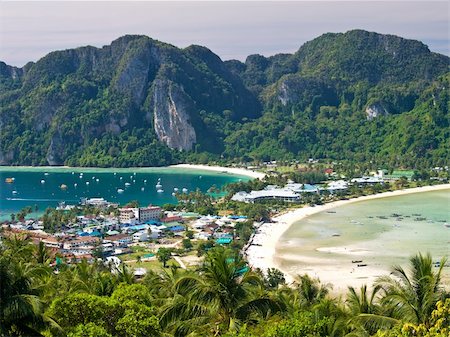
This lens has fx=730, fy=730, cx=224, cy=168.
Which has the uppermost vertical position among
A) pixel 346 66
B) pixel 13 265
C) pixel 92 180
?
pixel 346 66

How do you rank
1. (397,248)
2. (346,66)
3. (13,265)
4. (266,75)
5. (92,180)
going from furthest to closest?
(266,75) → (346,66) → (92,180) → (397,248) → (13,265)

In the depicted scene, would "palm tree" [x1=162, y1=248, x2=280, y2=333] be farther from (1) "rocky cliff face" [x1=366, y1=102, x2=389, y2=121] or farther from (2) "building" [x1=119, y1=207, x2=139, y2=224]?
(1) "rocky cliff face" [x1=366, y1=102, x2=389, y2=121]

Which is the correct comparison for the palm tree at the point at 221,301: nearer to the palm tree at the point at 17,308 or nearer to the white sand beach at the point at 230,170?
the palm tree at the point at 17,308

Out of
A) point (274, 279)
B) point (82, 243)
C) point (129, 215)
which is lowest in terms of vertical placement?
point (82, 243)

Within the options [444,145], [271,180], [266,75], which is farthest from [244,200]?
[266,75]

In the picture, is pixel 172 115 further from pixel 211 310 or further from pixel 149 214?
pixel 211 310

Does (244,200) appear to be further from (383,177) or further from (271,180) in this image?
(383,177)

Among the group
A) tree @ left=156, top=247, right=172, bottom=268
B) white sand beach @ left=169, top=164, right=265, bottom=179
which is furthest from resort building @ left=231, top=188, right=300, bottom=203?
tree @ left=156, top=247, right=172, bottom=268

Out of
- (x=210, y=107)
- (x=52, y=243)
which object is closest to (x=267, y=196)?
(x=52, y=243)
